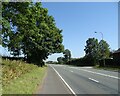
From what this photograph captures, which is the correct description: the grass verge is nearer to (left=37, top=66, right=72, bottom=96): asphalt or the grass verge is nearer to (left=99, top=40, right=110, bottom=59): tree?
(left=37, top=66, right=72, bottom=96): asphalt

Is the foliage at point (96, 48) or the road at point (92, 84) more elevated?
the foliage at point (96, 48)

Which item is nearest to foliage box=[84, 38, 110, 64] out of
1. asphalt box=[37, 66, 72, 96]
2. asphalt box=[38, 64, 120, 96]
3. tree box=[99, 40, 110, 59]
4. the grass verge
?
tree box=[99, 40, 110, 59]

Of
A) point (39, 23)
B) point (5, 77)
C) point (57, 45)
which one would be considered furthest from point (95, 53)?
point (5, 77)

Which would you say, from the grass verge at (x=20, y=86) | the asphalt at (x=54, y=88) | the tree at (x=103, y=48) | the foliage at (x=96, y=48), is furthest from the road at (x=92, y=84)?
the tree at (x=103, y=48)

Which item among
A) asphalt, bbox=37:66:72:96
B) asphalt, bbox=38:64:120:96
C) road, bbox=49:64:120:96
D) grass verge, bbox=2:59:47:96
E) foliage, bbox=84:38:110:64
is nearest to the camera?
grass verge, bbox=2:59:47:96

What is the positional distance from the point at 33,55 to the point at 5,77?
4534 cm

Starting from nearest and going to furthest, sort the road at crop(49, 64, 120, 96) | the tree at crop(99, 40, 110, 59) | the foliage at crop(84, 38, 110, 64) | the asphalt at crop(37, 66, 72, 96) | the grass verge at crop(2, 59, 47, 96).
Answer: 1. the grass verge at crop(2, 59, 47, 96)
2. the asphalt at crop(37, 66, 72, 96)
3. the road at crop(49, 64, 120, 96)
4. the foliage at crop(84, 38, 110, 64)
5. the tree at crop(99, 40, 110, 59)

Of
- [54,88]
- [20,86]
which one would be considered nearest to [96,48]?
[54,88]

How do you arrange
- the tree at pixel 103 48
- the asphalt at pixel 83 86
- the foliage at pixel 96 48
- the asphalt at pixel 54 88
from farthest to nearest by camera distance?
the tree at pixel 103 48
the foliage at pixel 96 48
the asphalt at pixel 83 86
the asphalt at pixel 54 88

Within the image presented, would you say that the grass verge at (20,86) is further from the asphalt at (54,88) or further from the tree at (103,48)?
the tree at (103,48)

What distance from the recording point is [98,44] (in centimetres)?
12481

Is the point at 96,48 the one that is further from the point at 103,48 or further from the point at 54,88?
the point at 54,88

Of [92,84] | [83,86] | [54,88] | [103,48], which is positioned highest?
[103,48]

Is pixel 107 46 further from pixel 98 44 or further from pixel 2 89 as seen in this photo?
pixel 2 89
